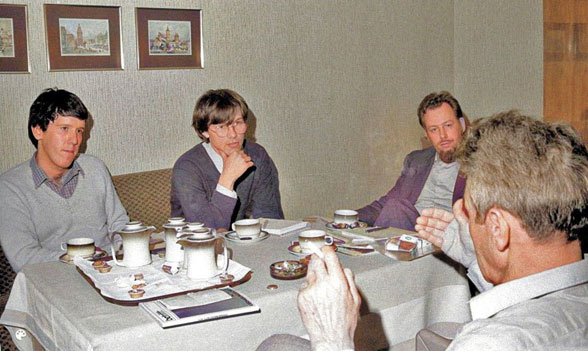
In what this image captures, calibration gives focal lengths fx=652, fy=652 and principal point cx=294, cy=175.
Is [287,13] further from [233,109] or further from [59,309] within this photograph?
[59,309]

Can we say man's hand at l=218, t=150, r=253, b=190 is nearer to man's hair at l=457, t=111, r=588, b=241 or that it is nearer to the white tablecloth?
the white tablecloth

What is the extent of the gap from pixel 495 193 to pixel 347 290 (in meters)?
0.38

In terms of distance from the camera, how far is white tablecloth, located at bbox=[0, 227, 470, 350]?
1562 millimetres

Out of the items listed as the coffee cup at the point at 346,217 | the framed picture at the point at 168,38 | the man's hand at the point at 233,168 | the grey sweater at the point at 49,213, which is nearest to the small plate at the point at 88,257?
the grey sweater at the point at 49,213

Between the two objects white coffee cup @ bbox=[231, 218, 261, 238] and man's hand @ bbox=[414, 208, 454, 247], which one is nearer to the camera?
man's hand @ bbox=[414, 208, 454, 247]

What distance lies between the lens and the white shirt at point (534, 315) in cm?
110

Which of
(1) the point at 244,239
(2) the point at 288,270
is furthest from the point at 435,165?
(2) the point at 288,270

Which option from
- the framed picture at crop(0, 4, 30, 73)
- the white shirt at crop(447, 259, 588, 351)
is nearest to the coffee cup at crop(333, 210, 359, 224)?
the white shirt at crop(447, 259, 588, 351)

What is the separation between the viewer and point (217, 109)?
119 inches

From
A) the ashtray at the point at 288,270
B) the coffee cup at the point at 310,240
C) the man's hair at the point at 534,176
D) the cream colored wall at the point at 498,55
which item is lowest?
the ashtray at the point at 288,270

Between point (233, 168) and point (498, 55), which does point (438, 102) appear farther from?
point (498, 55)

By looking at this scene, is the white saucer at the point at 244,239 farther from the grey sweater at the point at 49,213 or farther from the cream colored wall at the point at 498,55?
the cream colored wall at the point at 498,55

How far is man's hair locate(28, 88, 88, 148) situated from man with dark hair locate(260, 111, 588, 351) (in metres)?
1.87

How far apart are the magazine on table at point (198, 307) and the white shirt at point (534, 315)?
2.06 feet
